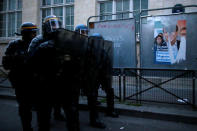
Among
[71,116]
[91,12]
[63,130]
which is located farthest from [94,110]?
[91,12]

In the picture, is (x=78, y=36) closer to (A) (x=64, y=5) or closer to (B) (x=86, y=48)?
(B) (x=86, y=48)

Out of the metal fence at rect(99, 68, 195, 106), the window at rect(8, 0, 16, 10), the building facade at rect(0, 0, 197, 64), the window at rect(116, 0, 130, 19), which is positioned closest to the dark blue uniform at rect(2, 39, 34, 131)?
the metal fence at rect(99, 68, 195, 106)

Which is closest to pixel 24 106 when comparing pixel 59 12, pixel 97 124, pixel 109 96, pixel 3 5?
pixel 97 124

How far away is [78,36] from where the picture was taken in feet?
8.69

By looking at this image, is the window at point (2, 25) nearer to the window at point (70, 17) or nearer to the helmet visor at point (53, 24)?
the window at point (70, 17)

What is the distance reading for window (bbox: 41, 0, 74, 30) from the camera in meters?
11.9

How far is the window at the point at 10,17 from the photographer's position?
44.7 feet

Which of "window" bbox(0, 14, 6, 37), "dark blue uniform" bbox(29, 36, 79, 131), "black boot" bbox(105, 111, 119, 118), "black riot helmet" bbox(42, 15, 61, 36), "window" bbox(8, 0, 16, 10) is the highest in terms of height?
"window" bbox(8, 0, 16, 10)

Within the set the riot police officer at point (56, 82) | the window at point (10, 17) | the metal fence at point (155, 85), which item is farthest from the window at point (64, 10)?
the riot police officer at point (56, 82)

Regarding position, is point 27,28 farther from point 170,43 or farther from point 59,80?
point 170,43

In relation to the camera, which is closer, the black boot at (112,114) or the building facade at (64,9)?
the black boot at (112,114)

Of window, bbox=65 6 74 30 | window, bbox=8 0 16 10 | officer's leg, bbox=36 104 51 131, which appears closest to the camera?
officer's leg, bbox=36 104 51 131

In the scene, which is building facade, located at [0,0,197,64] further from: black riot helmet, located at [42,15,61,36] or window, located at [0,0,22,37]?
black riot helmet, located at [42,15,61,36]

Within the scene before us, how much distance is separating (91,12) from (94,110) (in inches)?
288
